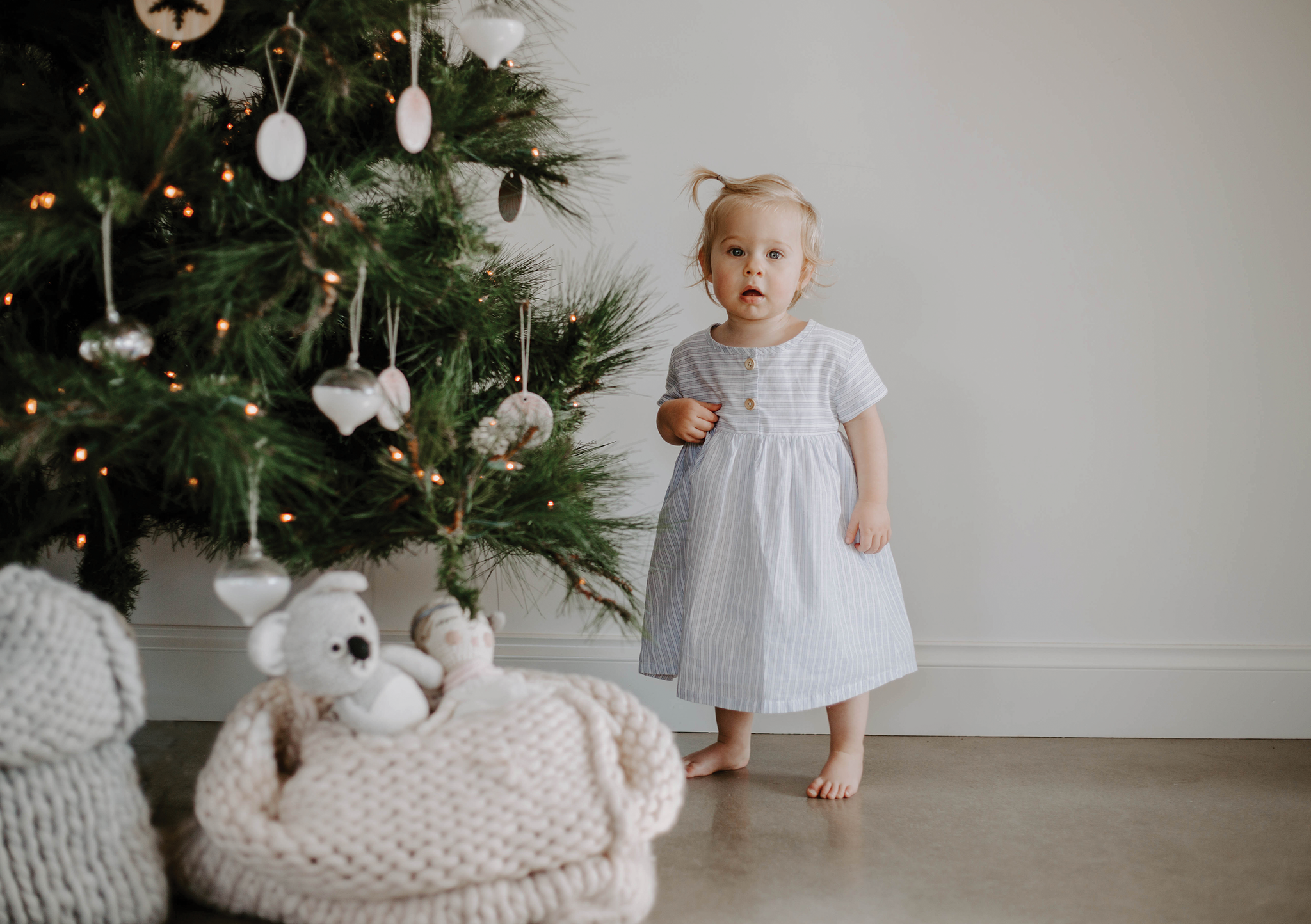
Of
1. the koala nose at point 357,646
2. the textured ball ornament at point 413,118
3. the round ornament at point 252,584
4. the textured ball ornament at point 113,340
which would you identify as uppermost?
the textured ball ornament at point 413,118

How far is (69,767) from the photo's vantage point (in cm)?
69

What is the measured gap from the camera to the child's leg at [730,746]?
119 centimetres

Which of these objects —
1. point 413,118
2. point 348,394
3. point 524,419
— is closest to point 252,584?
point 348,394

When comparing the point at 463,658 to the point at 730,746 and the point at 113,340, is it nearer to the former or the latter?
the point at 113,340

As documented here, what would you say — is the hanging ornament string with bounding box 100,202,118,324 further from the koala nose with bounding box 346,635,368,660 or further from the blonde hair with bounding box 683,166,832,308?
the blonde hair with bounding box 683,166,832,308

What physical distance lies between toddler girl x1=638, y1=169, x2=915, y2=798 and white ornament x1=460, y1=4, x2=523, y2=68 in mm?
443

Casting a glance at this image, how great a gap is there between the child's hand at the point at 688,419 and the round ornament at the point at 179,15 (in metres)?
0.66

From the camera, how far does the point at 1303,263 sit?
52.4 inches

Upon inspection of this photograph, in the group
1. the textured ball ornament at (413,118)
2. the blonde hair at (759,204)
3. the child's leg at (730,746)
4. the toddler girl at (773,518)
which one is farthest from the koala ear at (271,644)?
the blonde hair at (759,204)

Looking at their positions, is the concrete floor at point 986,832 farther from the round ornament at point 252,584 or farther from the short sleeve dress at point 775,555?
the round ornament at point 252,584

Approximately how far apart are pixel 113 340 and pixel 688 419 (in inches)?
26.6

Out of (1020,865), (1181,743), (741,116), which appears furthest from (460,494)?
(1181,743)

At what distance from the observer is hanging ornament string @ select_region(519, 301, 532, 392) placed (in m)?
0.90

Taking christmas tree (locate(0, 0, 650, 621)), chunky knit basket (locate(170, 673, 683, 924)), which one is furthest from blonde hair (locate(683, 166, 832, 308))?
chunky knit basket (locate(170, 673, 683, 924))
